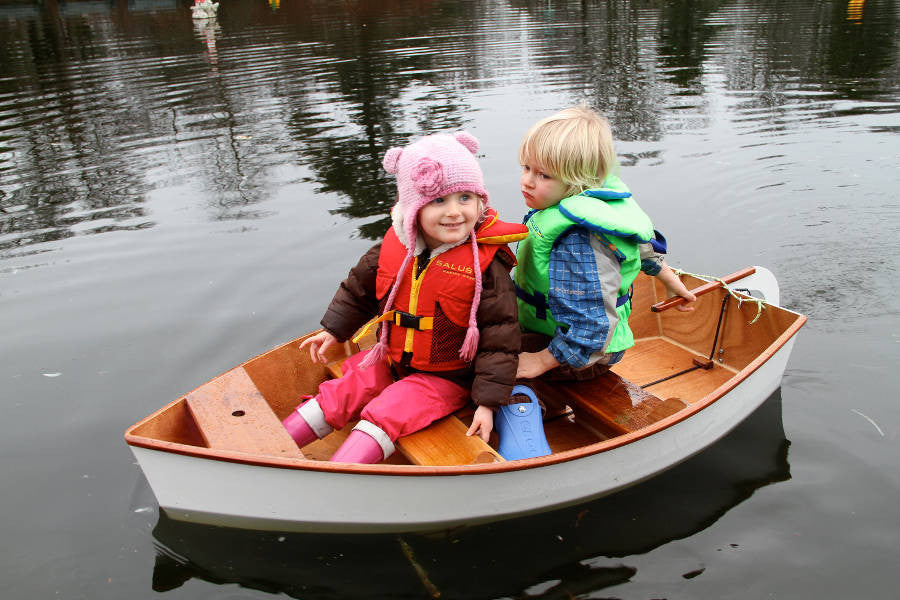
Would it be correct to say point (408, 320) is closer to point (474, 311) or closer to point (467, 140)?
point (474, 311)

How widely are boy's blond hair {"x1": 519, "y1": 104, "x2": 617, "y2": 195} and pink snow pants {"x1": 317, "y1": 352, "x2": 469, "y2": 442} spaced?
3.62 ft

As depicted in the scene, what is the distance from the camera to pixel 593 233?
329 cm

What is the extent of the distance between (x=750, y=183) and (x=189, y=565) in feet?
21.5

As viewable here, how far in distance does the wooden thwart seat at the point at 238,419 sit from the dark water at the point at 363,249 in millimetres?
551

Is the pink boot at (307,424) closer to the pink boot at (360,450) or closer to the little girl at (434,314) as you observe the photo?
the little girl at (434,314)

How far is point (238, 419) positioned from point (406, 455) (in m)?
0.78

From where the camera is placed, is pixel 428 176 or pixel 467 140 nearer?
pixel 428 176

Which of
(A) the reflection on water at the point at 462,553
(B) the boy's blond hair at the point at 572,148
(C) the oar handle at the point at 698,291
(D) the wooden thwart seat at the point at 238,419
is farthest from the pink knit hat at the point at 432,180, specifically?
(C) the oar handle at the point at 698,291

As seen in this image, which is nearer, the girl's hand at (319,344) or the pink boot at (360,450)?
the pink boot at (360,450)

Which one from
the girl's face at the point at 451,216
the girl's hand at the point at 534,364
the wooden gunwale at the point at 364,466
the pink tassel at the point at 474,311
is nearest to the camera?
the wooden gunwale at the point at 364,466

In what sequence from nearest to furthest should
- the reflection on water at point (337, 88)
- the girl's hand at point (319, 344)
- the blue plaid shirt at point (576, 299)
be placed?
the blue plaid shirt at point (576, 299), the girl's hand at point (319, 344), the reflection on water at point (337, 88)

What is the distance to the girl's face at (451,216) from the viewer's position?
9.93 feet

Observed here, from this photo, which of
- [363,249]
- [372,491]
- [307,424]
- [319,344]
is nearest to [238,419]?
[307,424]

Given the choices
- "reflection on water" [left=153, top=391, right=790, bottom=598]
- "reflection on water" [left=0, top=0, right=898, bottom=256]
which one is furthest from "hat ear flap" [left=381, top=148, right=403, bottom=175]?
"reflection on water" [left=0, top=0, right=898, bottom=256]
